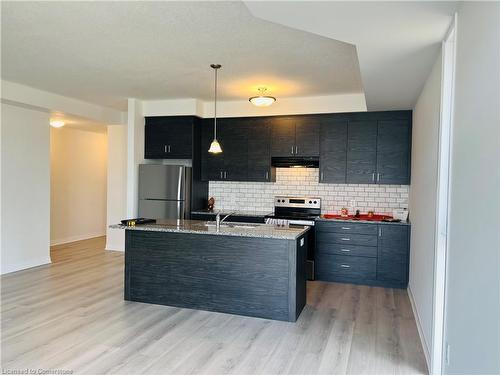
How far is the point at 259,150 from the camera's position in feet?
19.2

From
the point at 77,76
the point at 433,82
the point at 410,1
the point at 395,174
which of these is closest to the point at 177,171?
the point at 77,76

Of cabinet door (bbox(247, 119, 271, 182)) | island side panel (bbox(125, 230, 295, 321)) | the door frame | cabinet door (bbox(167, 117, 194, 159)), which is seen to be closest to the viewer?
the door frame

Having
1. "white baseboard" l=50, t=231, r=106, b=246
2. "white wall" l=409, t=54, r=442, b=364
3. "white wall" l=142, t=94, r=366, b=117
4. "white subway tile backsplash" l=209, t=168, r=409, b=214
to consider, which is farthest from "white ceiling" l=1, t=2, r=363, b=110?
"white baseboard" l=50, t=231, r=106, b=246

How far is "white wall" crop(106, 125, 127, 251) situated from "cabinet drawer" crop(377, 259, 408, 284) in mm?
4583

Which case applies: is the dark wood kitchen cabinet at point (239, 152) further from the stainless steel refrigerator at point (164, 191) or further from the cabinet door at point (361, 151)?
the cabinet door at point (361, 151)

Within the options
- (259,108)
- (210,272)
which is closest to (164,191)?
(259,108)

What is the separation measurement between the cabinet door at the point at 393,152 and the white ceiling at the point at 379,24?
6.51 ft

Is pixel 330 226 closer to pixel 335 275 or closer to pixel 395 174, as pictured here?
pixel 335 275

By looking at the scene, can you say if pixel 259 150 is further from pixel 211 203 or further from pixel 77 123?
pixel 77 123

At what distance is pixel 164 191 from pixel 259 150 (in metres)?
1.63

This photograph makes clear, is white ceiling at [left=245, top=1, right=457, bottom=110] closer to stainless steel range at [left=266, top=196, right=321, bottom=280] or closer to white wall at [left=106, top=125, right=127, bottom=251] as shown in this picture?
stainless steel range at [left=266, top=196, right=321, bottom=280]

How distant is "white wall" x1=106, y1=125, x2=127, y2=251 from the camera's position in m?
6.99

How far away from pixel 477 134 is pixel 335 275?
374 centimetres

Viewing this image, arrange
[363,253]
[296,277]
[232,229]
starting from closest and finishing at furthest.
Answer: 1. [296,277]
2. [232,229]
3. [363,253]
